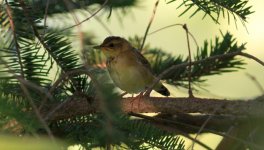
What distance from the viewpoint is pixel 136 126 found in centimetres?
128

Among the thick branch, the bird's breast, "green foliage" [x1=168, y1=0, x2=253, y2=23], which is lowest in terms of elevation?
the bird's breast

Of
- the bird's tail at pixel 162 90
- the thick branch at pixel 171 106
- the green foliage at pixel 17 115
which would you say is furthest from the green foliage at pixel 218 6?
the bird's tail at pixel 162 90

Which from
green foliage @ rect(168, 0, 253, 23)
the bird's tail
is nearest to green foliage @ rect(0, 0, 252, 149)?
green foliage @ rect(168, 0, 253, 23)

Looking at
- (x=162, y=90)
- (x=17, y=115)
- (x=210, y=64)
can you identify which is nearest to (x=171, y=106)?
(x=210, y=64)

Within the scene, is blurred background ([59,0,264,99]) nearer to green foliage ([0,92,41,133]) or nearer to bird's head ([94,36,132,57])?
bird's head ([94,36,132,57])

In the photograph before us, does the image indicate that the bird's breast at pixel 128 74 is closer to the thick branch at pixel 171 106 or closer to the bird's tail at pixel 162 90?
the bird's tail at pixel 162 90

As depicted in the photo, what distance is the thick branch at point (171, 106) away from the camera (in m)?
1.20

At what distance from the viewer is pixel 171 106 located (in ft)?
4.38

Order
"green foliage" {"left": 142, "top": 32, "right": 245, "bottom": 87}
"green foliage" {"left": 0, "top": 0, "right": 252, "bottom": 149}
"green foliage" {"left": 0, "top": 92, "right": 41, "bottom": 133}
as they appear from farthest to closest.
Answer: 1. "green foliage" {"left": 142, "top": 32, "right": 245, "bottom": 87}
2. "green foliage" {"left": 0, "top": 0, "right": 252, "bottom": 149}
3. "green foliage" {"left": 0, "top": 92, "right": 41, "bottom": 133}

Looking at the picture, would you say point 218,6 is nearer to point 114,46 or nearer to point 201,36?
point 201,36

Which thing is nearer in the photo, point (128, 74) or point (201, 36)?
point (201, 36)

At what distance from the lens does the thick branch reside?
1204 mm

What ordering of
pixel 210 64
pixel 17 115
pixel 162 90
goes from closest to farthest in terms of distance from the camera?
pixel 17 115
pixel 210 64
pixel 162 90

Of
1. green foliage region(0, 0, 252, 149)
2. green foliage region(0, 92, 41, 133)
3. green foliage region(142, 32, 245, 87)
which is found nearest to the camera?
green foliage region(0, 92, 41, 133)
